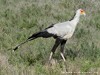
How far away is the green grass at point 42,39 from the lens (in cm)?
594

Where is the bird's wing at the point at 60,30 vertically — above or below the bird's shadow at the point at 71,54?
above

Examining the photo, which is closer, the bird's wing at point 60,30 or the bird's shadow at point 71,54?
the bird's wing at point 60,30

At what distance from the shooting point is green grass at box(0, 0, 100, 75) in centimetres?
594

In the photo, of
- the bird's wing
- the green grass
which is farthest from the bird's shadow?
the bird's wing

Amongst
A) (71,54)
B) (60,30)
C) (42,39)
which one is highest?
(60,30)

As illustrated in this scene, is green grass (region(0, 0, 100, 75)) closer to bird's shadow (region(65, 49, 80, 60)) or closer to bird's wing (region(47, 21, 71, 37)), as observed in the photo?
bird's shadow (region(65, 49, 80, 60))

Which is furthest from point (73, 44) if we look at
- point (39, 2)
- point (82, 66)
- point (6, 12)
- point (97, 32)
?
point (39, 2)

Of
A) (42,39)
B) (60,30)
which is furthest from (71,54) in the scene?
(42,39)

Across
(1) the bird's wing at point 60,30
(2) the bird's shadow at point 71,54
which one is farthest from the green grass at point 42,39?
(1) the bird's wing at point 60,30

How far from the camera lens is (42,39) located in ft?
27.6

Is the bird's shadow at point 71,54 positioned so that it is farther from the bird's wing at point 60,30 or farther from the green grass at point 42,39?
the bird's wing at point 60,30

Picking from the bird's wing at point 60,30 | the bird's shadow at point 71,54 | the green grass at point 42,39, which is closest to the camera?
the green grass at point 42,39

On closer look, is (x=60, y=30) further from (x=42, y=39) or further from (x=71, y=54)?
(x=42, y=39)

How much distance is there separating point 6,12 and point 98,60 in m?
5.28
